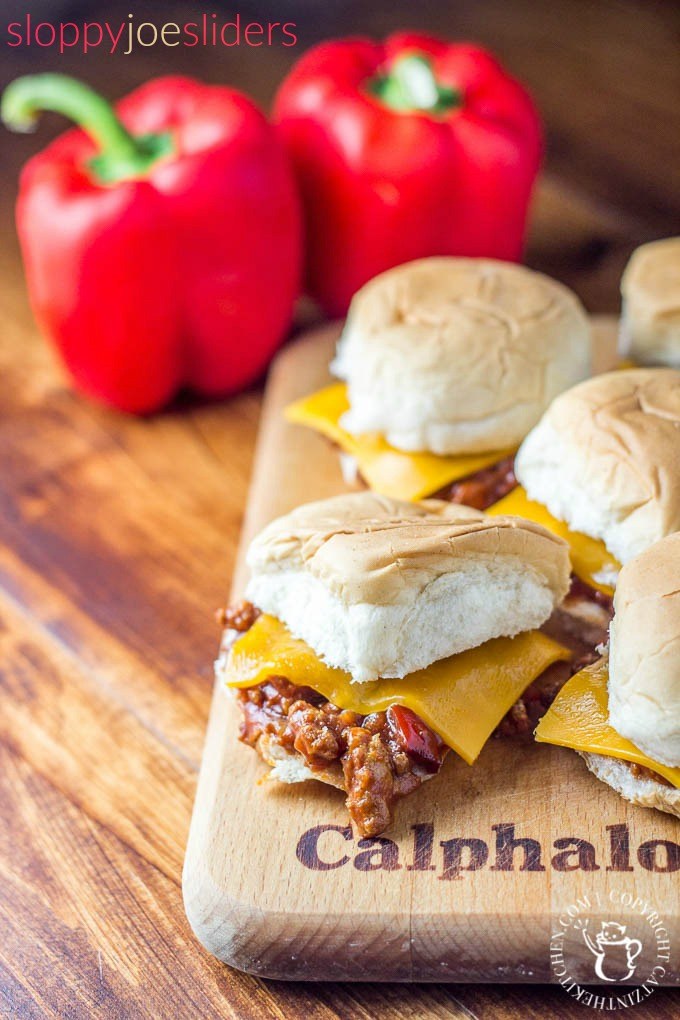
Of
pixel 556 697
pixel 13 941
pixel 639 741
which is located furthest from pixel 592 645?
pixel 13 941

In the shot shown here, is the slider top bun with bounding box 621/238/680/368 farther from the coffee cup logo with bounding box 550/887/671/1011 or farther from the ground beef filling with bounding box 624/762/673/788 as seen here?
the coffee cup logo with bounding box 550/887/671/1011

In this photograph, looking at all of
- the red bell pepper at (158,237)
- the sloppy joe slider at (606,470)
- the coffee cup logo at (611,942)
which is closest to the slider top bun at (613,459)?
the sloppy joe slider at (606,470)

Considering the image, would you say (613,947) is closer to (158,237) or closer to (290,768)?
(290,768)

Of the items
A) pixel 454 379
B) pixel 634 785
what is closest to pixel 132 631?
pixel 454 379

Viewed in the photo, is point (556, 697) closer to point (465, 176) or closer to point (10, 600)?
point (10, 600)

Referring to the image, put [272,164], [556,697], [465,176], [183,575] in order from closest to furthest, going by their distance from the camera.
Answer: [556,697] → [183,575] → [272,164] → [465,176]
